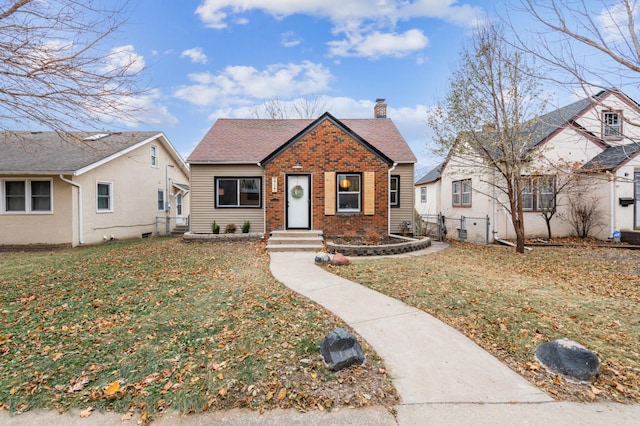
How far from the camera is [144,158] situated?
15992 mm

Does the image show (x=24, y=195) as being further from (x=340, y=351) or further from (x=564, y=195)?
(x=564, y=195)

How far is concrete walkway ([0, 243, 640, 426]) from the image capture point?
7.75 ft

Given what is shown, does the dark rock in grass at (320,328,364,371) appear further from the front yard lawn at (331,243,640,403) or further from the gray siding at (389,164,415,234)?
the gray siding at (389,164,415,234)

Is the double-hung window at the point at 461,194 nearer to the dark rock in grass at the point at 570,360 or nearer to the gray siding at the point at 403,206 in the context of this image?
the gray siding at the point at 403,206

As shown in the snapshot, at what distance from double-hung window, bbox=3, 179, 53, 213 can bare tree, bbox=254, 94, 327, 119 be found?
1797 centimetres

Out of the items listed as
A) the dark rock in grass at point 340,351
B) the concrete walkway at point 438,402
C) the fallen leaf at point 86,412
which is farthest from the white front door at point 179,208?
the dark rock in grass at point 340,351

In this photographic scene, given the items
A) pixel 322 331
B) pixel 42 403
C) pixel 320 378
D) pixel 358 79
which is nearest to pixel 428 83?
pixel 358 79

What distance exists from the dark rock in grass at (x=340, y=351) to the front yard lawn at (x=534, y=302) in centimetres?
161

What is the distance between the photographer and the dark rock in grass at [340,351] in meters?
2.98

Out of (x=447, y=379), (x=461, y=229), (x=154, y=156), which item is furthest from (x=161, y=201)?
(x=447, y=379)

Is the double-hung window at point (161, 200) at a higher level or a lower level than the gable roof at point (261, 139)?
lower

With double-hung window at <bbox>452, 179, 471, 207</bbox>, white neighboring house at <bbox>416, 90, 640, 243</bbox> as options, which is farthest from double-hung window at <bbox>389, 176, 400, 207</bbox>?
double-hung window at <bbox>452, 179, 471, 207</bbox>

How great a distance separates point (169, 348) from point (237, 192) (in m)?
10.3

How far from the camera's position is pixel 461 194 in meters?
15.6
